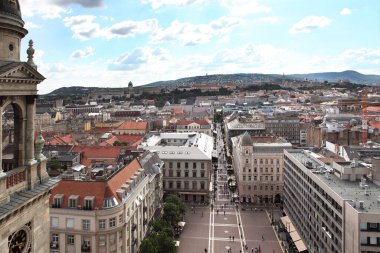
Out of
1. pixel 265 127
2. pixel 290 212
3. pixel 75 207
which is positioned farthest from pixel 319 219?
pixel 265 127

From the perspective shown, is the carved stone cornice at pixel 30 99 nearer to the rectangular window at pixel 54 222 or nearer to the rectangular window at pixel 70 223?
the rectangular window at pixel 70 223

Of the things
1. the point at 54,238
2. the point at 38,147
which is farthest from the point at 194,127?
the point at 38,147

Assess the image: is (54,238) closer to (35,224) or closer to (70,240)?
(70,240)

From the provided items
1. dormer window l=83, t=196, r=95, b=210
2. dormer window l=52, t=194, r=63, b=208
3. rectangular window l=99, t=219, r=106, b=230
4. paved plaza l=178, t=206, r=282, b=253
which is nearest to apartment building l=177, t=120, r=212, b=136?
paved plaza l=178, t=206, r=282, b=253

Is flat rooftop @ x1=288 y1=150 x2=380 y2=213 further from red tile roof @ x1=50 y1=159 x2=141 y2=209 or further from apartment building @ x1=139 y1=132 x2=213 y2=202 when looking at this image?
apartment building @ x1=139 y1=132 x2=213 y2=202

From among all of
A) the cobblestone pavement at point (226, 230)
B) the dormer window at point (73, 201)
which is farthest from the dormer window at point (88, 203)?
the cobblestone pavement at point (226, 230)

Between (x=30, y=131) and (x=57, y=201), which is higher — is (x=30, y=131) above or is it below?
above

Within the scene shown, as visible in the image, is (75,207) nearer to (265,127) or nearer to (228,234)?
(228,234)
